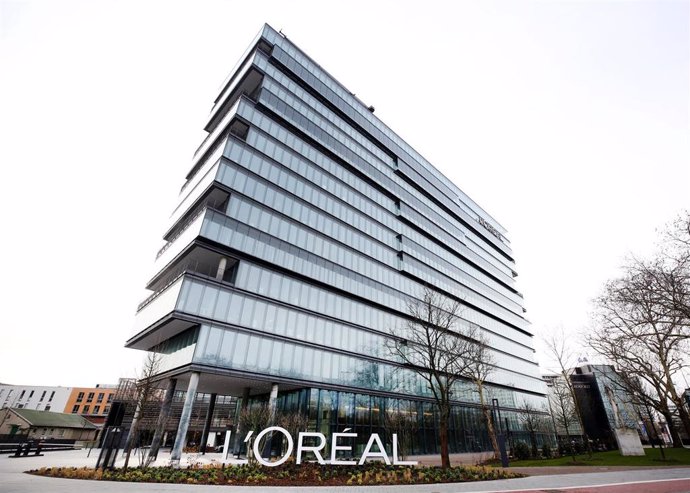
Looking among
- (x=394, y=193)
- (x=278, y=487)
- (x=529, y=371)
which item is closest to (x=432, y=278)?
(x=394, y=193)

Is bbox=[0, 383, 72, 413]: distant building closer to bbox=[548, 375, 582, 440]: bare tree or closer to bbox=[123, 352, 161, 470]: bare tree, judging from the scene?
bbox=[123, 352, 161, 470]: bare tree

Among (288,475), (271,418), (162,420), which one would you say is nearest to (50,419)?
(162,420)

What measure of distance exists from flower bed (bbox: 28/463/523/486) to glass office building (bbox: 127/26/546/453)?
9.30m

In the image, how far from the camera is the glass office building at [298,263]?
29.2m

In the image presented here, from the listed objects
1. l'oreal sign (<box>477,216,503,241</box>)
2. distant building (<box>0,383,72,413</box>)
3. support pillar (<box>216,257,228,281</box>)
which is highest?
l'oreal sign (<box>477,216,503,241</box>)

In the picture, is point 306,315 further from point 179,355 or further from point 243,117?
point 243,117

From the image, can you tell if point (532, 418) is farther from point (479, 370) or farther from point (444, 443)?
point (444, 443)

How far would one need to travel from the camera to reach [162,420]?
26344mm

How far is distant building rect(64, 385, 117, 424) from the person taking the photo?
96.4 metres

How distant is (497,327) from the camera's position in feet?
220

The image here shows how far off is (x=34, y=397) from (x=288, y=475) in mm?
116804

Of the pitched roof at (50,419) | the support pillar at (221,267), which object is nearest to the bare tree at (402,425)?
the support pillar at (221,267)

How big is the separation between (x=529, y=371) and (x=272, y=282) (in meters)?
64.6

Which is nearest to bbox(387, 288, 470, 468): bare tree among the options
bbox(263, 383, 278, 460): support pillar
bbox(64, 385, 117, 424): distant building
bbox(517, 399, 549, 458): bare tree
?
bbox(263, 383, 278, 460): support pillar
